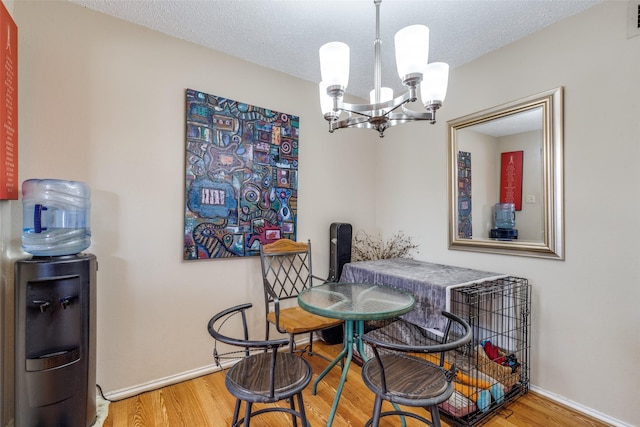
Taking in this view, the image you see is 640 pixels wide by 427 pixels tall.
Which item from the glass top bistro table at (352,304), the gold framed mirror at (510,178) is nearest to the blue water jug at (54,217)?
the glass top bistro table at (352,304)

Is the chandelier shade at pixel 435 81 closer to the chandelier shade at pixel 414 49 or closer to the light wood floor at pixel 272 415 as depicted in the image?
the chandelier shade at pixel 414 49

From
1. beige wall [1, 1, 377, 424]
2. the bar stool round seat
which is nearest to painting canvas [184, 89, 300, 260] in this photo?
beige wall [1, 1, 377, 424]

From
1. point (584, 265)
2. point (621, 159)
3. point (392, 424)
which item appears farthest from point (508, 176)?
point (392, 424)

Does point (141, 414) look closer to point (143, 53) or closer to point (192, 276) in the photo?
point (192, 276)

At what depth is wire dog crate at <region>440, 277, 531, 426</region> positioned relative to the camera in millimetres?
1906

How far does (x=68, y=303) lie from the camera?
162cm

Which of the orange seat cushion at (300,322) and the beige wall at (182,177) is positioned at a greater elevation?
the beige wall at (182,177)

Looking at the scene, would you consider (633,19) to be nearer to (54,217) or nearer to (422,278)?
(422,278)

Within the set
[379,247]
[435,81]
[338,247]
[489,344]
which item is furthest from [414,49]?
[379,247]

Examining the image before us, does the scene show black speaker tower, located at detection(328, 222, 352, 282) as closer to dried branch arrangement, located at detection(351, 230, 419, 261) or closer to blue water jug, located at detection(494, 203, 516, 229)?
dried branch arrangement, located at detection(351, 230, 419, 261)

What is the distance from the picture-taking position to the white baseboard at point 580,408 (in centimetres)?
181

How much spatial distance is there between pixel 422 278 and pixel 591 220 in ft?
3.66

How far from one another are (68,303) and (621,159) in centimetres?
331

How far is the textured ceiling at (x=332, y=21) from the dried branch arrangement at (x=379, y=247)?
5.75 feet
